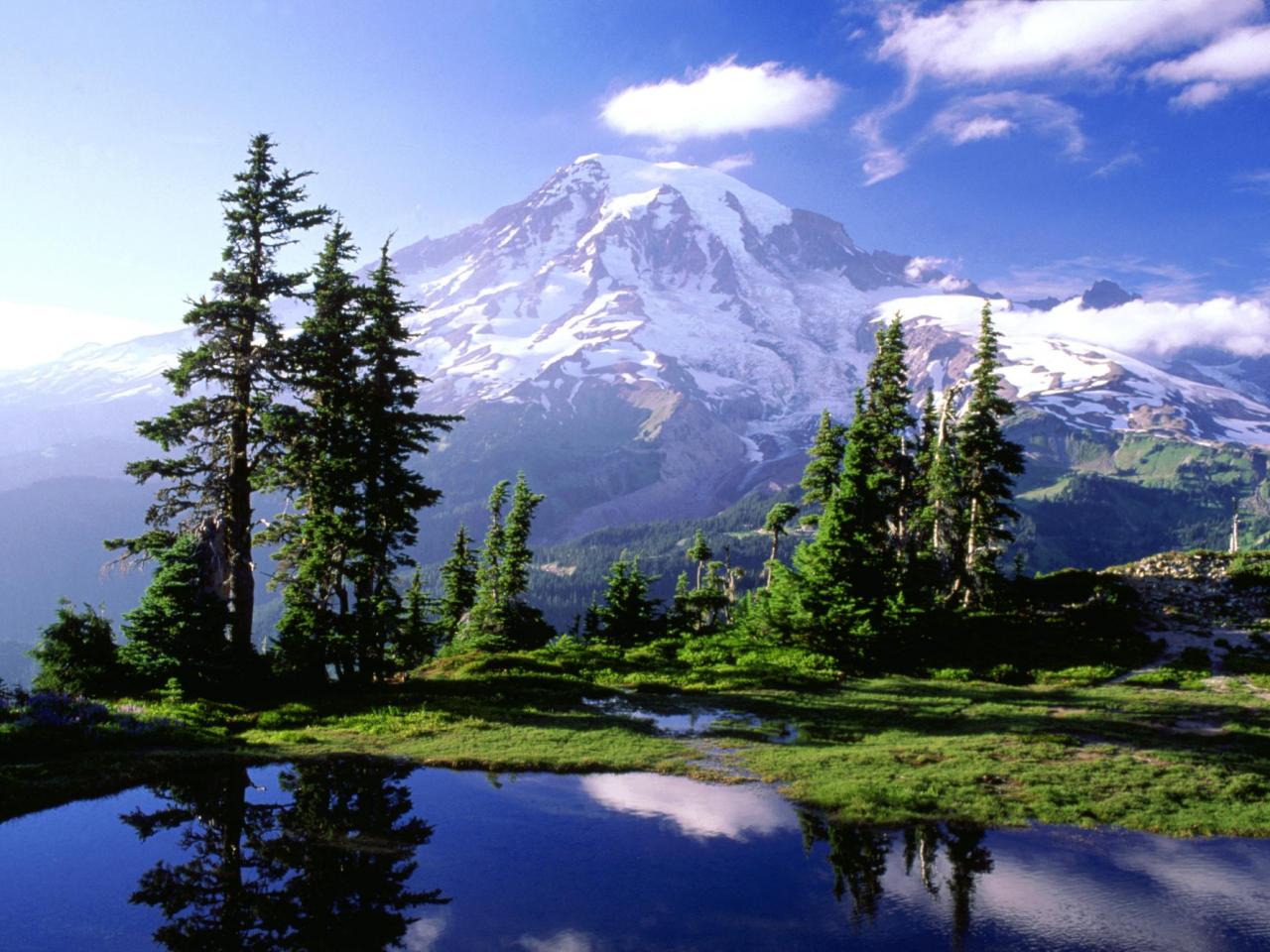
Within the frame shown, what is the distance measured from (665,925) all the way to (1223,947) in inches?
290

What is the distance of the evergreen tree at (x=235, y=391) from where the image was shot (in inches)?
1033

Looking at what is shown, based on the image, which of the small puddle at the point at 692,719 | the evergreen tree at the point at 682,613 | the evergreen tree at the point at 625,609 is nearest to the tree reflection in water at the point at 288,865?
the small puddle at the point at 692,719

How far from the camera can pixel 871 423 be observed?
4544 centimetres

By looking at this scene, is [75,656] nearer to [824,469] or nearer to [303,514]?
[303,514]

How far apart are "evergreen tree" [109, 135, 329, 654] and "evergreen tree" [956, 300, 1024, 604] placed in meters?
37.8

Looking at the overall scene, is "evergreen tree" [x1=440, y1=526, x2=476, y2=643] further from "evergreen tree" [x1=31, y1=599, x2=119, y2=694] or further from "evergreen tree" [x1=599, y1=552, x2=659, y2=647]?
"evergreen tree" [x1=31, y1=599, x2=119, y2=694]

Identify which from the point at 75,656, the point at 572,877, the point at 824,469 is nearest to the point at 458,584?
the point at 824,469

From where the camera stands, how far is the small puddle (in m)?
22.3

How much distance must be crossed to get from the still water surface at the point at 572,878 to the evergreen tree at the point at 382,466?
13871 mm

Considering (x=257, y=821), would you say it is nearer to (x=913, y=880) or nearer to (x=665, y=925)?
A: (x=665, y=925)

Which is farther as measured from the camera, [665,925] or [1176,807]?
[1176,807]

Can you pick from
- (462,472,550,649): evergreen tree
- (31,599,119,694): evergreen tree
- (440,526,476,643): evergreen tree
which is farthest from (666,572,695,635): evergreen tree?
(31,599,119,694): evergreen tree

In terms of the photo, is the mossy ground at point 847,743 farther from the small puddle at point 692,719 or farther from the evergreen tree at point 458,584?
the evergreen tree at point 458,584

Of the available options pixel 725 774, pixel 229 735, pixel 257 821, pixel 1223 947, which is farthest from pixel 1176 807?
pixel 229 735
